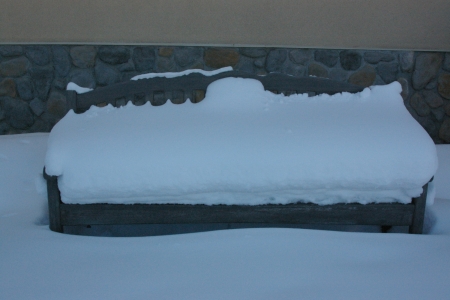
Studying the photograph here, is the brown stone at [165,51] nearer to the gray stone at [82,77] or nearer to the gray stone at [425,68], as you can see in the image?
the gray stone at [82,77]

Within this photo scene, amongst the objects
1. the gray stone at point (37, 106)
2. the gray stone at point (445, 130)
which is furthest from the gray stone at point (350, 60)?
the gray stone at point (37, 106)

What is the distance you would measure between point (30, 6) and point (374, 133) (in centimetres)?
339

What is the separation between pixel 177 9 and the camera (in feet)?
12.4

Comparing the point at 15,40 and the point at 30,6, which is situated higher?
the point at 30,6

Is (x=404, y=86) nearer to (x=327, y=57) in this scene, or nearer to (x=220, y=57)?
(x=327, y=57)

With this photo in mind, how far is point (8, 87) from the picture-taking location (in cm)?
382

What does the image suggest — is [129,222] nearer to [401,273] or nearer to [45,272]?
[45,272]

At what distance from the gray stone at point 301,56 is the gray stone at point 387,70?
768 millimetres

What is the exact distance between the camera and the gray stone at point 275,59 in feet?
13.0

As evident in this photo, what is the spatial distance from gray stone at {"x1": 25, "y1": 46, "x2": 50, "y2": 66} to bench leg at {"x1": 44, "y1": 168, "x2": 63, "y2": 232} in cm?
244

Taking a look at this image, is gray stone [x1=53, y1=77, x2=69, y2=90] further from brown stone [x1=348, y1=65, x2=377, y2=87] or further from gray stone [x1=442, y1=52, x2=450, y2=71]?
gray stone [x1=442, y1=52, x2=450, y2=71]

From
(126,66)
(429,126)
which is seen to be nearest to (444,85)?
(429,126)

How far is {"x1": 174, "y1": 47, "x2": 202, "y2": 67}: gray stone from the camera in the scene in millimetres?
3869

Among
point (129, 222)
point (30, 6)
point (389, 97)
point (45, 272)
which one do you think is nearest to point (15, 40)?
point (30, 6)
